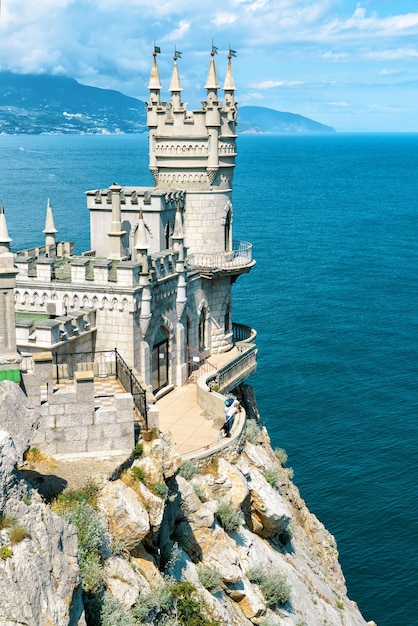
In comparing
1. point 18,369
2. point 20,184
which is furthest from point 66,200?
point 18,369

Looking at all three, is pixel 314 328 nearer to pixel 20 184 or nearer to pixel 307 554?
pixel 307 554

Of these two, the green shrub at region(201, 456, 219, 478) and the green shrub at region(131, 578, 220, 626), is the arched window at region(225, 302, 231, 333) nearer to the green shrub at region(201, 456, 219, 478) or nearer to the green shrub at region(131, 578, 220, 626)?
the green shrub at region(201, 456, 219, 478)

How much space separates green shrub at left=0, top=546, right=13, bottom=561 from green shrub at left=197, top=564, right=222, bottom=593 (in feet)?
31.3

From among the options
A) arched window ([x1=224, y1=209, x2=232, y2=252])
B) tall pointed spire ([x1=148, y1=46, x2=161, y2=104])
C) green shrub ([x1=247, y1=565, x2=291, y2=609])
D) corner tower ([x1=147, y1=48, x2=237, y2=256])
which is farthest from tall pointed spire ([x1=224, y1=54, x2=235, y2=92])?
green shrub ([x1=247, y1=565, x2=291, y2=609])

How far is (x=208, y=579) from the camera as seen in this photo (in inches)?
820

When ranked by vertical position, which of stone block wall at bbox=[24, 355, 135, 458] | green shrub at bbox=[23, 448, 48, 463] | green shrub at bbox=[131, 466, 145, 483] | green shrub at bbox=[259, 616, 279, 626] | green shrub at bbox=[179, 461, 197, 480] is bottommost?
green shrub at bbox=[259, 616, 279, 626]

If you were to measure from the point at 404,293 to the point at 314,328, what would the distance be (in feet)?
45.1

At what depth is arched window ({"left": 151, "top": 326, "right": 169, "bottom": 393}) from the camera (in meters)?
34.5

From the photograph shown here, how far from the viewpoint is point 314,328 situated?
220 ft

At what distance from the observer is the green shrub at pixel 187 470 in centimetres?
2547

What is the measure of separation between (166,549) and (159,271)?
54.1ft

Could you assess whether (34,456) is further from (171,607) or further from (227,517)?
(227,517)

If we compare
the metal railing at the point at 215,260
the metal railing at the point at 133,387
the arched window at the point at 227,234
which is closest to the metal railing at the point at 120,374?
the metal railing at the point at 133,387

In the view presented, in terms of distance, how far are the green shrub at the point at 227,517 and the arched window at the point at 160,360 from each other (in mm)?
9934
